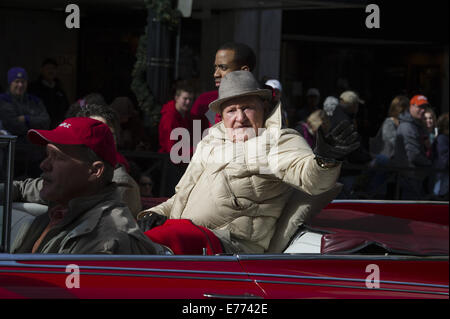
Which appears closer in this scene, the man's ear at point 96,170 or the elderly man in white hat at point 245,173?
the man's ear at point 96,170

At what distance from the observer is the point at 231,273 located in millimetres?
3176

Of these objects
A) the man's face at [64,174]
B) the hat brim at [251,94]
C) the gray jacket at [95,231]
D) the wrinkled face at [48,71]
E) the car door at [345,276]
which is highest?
the wrinkled face at [48,71]

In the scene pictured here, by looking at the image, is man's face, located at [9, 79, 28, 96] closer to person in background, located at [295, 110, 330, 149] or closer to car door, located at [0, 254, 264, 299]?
person in background, located at [295, 110, 330, 149]

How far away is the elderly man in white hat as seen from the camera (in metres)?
4.12

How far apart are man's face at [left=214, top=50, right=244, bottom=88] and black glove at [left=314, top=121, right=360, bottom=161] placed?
53.2 inches

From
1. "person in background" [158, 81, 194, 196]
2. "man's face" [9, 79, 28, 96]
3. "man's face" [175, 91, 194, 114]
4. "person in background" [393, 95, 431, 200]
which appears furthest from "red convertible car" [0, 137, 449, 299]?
"person in background" [393, 95, 431, 200]

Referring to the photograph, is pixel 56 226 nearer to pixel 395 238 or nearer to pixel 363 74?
pixel 395 238

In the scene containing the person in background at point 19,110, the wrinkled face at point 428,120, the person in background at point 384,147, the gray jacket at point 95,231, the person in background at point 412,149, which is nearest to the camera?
the gray jacket at point 95,231

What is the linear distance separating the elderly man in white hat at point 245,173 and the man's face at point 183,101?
2648 millimetres

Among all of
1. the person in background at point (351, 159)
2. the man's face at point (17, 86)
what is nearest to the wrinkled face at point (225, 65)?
the man's face at point (17, 86)

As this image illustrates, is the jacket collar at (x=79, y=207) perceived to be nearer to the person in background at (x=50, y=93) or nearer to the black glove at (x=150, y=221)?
the black glove at (x=150, y=221)

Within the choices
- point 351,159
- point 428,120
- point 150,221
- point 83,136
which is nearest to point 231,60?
point 150,221

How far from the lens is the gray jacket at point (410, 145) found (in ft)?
32.0

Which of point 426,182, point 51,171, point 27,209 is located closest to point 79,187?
point 51,171
